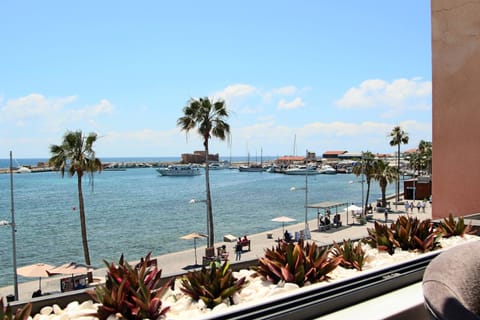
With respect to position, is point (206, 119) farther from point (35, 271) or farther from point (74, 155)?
point (35, 271)

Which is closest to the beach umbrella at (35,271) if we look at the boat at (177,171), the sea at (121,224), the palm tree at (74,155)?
the sea at (121,224)

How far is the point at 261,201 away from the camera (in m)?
62.5

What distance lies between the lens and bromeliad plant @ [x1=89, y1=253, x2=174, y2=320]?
103 inches

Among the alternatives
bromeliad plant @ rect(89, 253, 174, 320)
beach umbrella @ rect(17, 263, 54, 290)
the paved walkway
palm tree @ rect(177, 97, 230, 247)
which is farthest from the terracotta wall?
palm tree @ rect(177, 97, 230, 247)

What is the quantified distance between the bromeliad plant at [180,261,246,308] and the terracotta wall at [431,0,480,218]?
711 centimetres

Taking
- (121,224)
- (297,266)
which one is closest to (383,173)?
(121,224)

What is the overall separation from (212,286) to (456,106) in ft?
25.5

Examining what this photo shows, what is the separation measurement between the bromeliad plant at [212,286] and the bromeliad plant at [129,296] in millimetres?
304

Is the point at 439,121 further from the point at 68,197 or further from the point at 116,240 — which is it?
the point at 68,197

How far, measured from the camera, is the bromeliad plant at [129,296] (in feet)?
8.54

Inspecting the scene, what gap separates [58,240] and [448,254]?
1487 inches

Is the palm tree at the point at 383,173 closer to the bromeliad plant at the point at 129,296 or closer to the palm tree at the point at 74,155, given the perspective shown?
the palm tree at the point at 74,155

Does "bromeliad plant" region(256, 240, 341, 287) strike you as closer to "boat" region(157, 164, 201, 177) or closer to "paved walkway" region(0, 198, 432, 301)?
"paved walkway" region(0, 198, 432, 301)

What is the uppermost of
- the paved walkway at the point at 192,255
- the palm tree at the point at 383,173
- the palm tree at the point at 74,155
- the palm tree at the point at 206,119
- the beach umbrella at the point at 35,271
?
the palm tree at the point at 206,119
